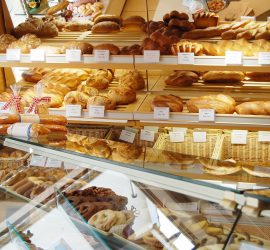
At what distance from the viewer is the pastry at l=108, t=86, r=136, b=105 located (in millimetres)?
3266

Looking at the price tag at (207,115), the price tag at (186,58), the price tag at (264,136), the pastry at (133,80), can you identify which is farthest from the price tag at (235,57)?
the pastry at (133,80)

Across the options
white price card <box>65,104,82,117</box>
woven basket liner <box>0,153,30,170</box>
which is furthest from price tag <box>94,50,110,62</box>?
woven basket liner <box>0,153,30,170</box>

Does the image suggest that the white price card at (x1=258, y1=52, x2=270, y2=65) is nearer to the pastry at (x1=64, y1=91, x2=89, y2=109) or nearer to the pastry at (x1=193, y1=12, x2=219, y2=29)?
the pastry at (x1=193, y1=12, x2=219, y2=29)

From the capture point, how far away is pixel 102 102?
10.5 ft

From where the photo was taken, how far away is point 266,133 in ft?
10.4

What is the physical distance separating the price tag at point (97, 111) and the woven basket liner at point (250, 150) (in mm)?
880

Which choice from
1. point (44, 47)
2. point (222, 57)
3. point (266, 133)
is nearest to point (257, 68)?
point (222, 57)

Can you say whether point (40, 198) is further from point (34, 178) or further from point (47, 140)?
point (47, 140)

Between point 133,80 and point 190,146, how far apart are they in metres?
0.66

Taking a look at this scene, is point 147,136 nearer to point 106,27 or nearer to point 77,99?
point 77,99

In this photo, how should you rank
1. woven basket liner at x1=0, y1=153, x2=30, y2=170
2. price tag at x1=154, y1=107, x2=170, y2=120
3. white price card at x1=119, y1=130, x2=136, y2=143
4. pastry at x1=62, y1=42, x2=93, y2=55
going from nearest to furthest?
woven basket liner at x1=0, y1=153, x2=30, y2=170 → price tag at x1=154, y1=107, x2=170, y2=120 → pastry at x1=62, y1=42, x2=93, y2=55 → white price card at x1=119, y1=130, x2=136, y2=143

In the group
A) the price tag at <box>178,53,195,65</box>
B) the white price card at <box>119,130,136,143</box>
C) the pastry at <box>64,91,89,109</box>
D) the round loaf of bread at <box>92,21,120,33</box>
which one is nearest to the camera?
the price tag at <box>178,53,195,65</box>

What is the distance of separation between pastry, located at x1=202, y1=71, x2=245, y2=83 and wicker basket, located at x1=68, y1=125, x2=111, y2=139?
83cm

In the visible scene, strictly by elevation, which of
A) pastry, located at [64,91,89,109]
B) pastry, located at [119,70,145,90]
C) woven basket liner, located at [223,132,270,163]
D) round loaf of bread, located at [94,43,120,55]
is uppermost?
round loaf of bread, located at [94,43,120,55]
